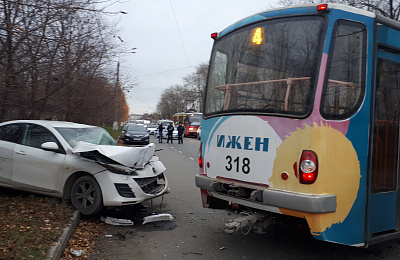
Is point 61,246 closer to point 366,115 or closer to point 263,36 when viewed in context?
point 263,36

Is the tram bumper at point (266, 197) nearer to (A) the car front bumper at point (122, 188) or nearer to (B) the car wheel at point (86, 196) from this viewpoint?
(A) the car front bumper at point (122, 188)

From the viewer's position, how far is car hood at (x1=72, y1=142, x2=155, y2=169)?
6061 millimetres

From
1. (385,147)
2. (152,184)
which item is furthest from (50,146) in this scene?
(385,147)

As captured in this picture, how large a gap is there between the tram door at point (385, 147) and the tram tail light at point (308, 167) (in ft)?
2.90

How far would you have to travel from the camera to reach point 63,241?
478 cm

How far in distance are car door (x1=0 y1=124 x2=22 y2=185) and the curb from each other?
1.80 m

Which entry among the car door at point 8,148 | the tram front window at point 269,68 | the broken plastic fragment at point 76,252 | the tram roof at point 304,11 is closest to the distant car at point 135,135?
the car door at point 8,148

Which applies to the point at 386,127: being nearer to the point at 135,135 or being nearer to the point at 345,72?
the point at 345,72

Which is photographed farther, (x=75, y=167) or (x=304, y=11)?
(x=75, y=167)

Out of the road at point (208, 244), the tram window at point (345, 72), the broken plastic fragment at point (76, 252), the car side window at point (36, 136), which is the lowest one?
the road at point (208, 244)

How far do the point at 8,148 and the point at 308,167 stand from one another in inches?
221

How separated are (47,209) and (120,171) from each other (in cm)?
136

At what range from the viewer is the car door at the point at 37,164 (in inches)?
254

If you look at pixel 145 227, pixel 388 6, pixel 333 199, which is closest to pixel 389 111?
pixel 333 199
